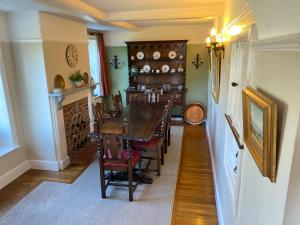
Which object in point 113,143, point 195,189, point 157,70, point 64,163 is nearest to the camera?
point 113,143

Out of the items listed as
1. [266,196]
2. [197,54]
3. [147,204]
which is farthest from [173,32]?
[266,196]

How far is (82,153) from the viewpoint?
4203mm

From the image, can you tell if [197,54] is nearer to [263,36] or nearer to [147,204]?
[147,204]

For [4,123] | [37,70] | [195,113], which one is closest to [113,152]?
[37,70]

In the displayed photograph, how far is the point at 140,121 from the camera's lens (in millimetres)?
3473

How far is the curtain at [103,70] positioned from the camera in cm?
584

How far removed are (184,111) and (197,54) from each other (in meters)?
1.50

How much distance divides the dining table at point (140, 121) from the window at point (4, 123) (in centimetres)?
151

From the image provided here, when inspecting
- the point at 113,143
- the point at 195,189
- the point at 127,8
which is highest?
the point at 127,8

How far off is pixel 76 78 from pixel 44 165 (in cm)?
153

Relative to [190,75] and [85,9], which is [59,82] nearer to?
[85,9]

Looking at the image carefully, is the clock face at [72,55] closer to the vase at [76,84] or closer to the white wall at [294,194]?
the vase at [76,84]

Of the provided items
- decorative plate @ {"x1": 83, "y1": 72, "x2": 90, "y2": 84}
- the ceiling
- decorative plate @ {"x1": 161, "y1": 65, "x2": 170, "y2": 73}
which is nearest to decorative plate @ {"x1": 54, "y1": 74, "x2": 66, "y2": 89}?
decorative plate @ {"x1": 83, "y1": 72, "x2": 90, "y2": 84}

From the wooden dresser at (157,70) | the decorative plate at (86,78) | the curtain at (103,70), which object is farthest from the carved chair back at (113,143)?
the curtain at (103,70)
